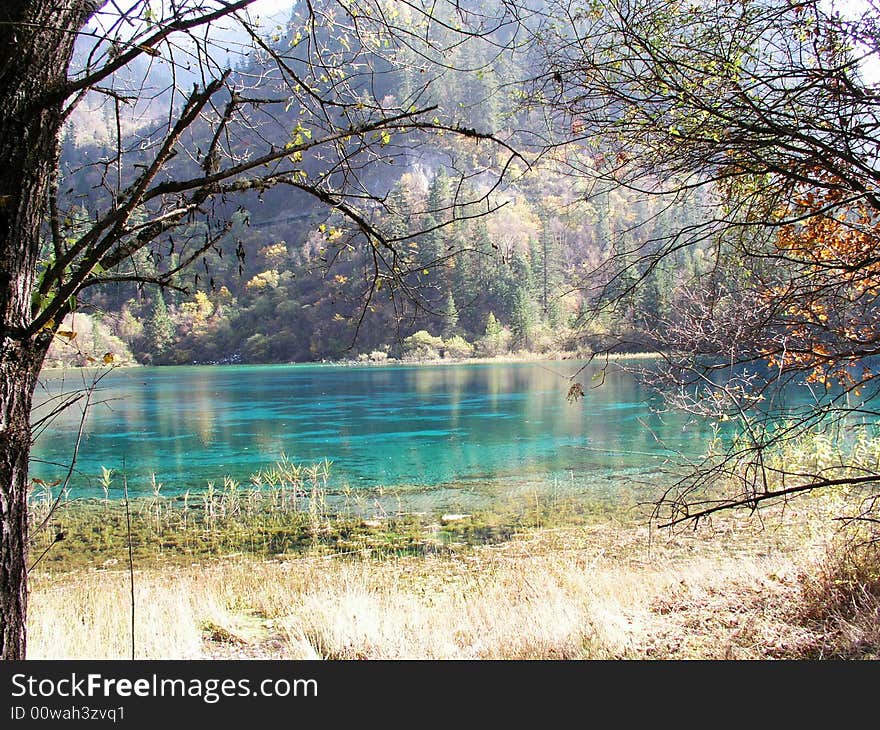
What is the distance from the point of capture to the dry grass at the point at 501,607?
4758 millimetres

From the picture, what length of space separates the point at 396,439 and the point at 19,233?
59.8 ft

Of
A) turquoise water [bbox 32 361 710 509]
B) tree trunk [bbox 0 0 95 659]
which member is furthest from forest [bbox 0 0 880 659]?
turquoise water [bbox 32 361 710 509]

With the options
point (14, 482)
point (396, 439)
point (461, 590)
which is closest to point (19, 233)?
point (14, 482)

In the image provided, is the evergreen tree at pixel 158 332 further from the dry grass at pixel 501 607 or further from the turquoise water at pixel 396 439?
the dry grass at pixel 501 607

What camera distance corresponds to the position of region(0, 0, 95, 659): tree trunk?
1.83 metres

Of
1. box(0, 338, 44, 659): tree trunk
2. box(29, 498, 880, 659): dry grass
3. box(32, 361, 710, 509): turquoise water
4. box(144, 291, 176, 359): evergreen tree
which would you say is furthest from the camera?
box(144, 291, 176, 359): evergreen tree

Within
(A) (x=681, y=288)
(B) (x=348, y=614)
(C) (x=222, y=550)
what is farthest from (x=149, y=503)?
(A) (x=681, y=288)

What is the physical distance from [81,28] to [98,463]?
1692 cm

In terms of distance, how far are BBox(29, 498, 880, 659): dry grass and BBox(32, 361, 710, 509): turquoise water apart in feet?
4.57

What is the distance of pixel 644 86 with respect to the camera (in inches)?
133

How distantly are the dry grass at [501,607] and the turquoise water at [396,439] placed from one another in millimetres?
1393

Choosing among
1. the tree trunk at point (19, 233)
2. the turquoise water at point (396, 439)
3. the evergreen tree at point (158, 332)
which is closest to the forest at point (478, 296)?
the tree trunk at point (19, 233)

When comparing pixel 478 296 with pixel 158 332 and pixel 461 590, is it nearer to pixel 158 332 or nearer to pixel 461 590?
pixel 461 590

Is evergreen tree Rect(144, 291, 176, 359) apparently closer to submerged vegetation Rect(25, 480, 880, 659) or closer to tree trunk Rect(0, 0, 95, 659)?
submerged vegetation Rect(25, 480, 880, 659)
